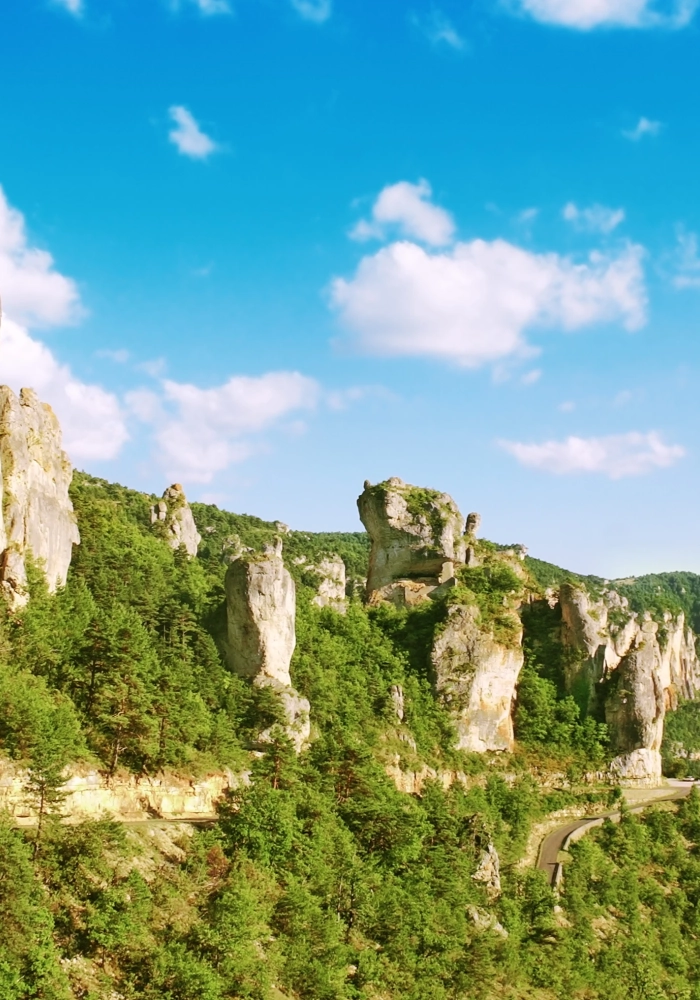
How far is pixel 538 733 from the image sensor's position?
59438mm

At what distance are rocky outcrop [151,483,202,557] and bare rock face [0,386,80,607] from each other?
26.0 m

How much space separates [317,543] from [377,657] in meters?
87.5

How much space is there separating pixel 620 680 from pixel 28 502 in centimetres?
4085

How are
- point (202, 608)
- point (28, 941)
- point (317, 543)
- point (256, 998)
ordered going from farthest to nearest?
point (317, 543), point (202, 608), point (256, 998), point (28, 941)

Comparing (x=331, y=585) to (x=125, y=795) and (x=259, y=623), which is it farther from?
(x=125, y=795)

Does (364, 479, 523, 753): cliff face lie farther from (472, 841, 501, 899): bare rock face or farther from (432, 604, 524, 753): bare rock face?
(472, 841, 501, 899): bare rock face

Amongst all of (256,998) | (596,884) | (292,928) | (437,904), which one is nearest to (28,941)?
(256,998)

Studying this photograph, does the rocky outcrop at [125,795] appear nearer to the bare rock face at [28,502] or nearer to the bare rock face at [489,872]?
the bare rock face at [28,502]

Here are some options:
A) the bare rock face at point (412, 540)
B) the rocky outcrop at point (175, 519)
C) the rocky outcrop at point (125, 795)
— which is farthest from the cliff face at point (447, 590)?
the rocky outcrop at point (125, 795)

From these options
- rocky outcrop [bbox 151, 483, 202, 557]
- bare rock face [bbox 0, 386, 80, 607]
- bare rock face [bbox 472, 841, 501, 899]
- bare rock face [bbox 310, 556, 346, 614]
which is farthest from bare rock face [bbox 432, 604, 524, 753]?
rocky outcrop [bbox 151, 483, 202, 557]

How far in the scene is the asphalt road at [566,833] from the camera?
155ft

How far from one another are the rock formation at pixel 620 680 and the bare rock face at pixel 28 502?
3482cm

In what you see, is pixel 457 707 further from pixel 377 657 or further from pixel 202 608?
pixel 202 608

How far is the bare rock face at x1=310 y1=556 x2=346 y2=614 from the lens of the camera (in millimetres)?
63938
